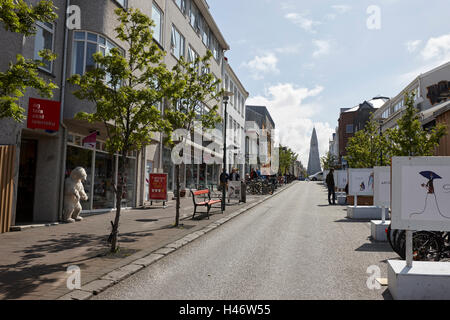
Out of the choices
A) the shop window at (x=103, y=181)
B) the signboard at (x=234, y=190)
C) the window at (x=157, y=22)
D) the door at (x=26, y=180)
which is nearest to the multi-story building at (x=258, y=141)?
the signboard at (x=234, y=190)

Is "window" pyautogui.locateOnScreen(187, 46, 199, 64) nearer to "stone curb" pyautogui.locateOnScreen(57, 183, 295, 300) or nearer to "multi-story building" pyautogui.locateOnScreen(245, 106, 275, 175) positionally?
"stone curb" pyautogui.locateOnScreen(57, 183, 295, 300)

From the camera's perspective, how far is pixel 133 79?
26.5 ft

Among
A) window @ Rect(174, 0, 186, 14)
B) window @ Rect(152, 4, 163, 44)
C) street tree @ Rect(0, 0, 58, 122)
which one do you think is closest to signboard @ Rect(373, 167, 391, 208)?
street tree @ Rect(0, 0, 58, 122)

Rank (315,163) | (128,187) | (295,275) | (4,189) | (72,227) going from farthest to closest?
(315,163), (128,187), (72,227), (4,189), (295,275)

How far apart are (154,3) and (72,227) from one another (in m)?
12.8

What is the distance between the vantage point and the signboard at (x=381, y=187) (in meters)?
10.0

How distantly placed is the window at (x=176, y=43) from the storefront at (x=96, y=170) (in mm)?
7950

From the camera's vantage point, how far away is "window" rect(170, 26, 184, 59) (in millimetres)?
22047

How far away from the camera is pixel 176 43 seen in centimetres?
2267

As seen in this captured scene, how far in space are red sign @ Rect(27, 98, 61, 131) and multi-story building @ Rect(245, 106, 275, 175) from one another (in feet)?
148

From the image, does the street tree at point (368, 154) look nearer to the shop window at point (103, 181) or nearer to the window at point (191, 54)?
the window at point (191, 54)

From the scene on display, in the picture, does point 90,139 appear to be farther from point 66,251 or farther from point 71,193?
point 66,251
